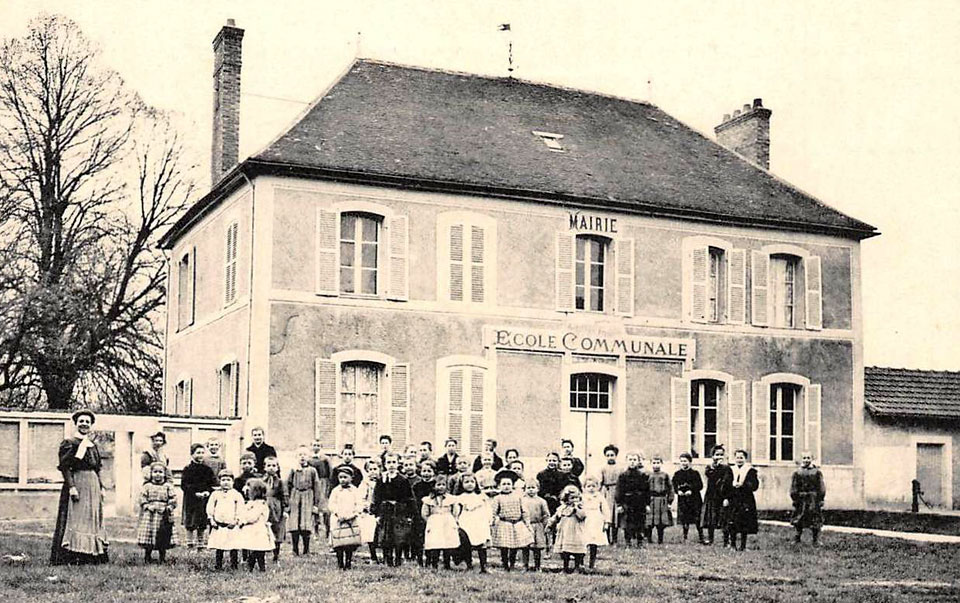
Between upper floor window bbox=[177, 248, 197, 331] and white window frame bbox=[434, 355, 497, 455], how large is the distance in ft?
19.5

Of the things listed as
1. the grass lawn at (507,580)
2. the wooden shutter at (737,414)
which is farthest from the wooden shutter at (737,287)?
the grass lawn at (507,580)

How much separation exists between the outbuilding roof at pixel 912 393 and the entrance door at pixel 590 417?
589 centimetres

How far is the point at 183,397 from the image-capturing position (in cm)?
2564

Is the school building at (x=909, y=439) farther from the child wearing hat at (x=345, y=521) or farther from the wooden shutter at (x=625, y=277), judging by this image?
the child wearing hat at (x=345, y=521)

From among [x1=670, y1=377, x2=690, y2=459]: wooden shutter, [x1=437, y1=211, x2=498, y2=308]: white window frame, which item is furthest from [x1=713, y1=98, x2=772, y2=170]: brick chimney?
[x1=437, y1=211, x2=498, y2=308]: white window frame

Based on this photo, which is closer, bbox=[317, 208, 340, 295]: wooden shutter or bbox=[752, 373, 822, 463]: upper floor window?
bbox=[317, 208, 340, 295]: wooden shutter

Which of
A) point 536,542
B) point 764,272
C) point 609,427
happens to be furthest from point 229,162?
point 536,542

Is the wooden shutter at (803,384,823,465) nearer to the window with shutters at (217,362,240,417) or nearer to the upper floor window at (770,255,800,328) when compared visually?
the upper floor window at (770,255,800,328)

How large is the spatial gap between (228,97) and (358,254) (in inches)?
179

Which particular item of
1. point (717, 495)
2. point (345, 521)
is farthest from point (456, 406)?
point (345, 521)

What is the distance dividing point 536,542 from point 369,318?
7.58 metres

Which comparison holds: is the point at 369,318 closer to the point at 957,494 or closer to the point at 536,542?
the point at 536,542

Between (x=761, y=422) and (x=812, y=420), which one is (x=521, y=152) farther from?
(x=812, y=420)

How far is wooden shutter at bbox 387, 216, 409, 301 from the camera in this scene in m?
21.3
